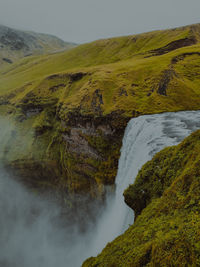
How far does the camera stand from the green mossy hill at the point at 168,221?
11.6ft

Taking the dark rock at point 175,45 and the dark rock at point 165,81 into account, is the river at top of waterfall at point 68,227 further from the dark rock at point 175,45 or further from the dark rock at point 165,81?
the dark rock at point 175,45

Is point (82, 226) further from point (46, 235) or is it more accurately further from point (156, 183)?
point (156, 183)

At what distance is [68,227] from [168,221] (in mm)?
27375

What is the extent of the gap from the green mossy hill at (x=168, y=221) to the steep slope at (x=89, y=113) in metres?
13.9

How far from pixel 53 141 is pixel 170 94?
22468 millimetres

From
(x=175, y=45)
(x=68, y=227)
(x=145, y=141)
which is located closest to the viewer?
(x=145, y=141)

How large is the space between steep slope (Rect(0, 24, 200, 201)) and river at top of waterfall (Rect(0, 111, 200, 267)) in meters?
2.91

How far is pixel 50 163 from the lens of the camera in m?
31.5

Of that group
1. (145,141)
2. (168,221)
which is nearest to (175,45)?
(145,141)

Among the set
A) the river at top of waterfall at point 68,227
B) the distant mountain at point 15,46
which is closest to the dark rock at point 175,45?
the river at top of waterfall at point 68,227

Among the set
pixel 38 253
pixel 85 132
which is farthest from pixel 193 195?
pixel 38 253

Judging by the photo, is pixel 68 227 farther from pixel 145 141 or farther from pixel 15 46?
pixel 15 46

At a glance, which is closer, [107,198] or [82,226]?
[107,198]

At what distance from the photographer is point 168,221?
14.7 ft
